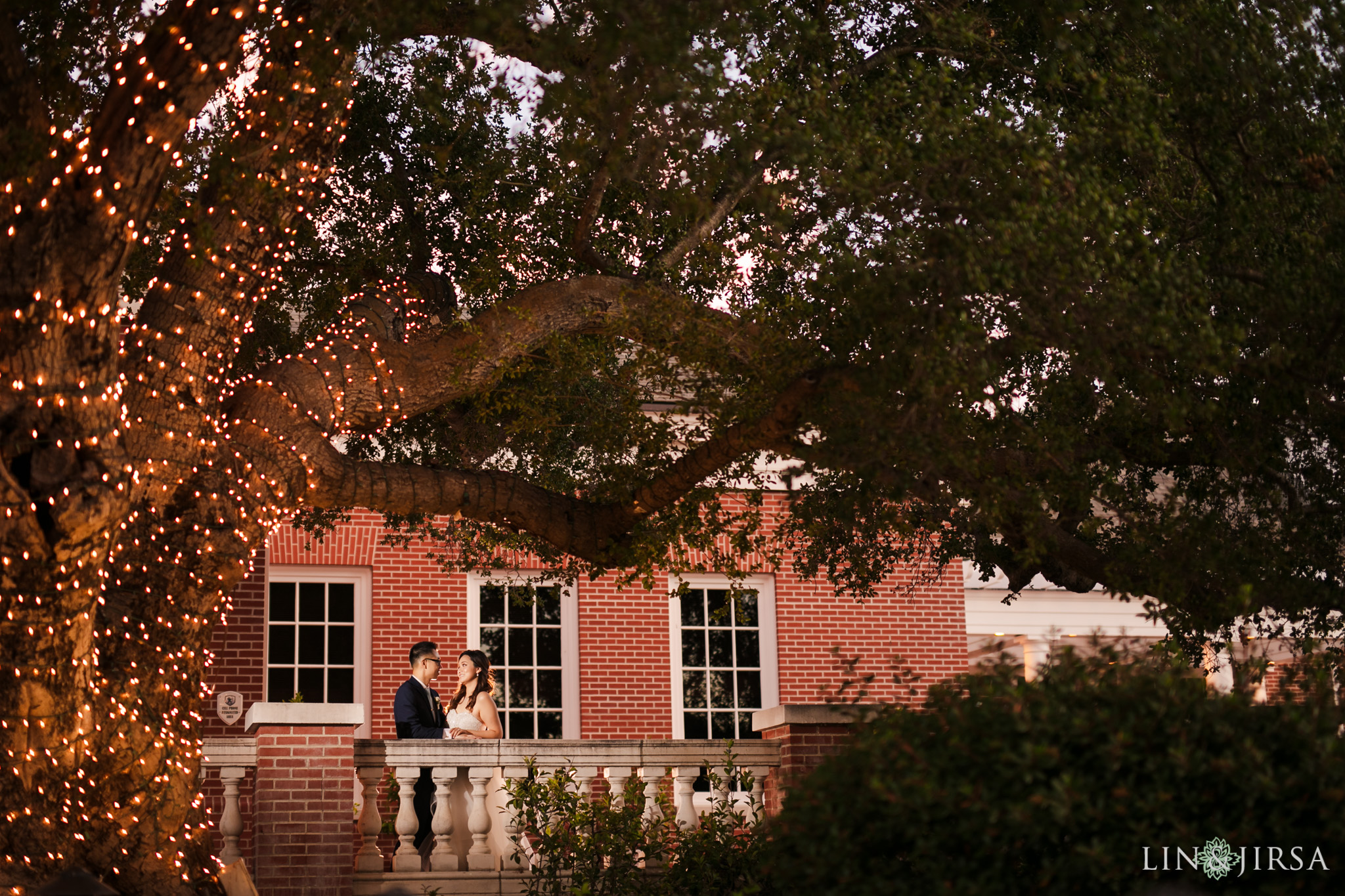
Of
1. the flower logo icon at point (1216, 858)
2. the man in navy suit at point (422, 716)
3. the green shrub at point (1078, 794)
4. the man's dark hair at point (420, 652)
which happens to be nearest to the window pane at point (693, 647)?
the man in navy suit at point (422, 716)

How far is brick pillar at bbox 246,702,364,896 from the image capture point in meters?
6.70

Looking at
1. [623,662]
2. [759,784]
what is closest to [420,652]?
[759,784]

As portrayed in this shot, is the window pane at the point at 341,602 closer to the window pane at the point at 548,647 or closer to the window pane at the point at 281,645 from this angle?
the window pane at the point at 281,645

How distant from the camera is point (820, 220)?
6508 mm

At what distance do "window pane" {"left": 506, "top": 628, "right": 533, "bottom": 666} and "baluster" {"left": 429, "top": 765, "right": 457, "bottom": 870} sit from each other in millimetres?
5575

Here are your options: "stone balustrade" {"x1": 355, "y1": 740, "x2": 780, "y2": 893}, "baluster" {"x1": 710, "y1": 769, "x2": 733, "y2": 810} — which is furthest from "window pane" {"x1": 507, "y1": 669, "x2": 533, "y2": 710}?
"baluster" {"x1": 710, "y1": 769, "x2": 733, "y2": 810}

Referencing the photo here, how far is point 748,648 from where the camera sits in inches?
536

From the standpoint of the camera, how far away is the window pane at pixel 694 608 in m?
13.5

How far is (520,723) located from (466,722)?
440 cm

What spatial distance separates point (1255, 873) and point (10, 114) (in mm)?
5637

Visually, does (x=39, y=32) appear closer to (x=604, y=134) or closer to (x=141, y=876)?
(x=604, y=134)

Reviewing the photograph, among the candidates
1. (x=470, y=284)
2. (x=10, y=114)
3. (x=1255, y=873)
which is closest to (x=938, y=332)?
(x=1255, y=873)

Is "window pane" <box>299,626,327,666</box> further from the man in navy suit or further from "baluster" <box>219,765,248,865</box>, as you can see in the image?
"baluster" <box>219,765,248,865</box>

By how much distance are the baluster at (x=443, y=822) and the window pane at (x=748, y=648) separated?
21.5ft
